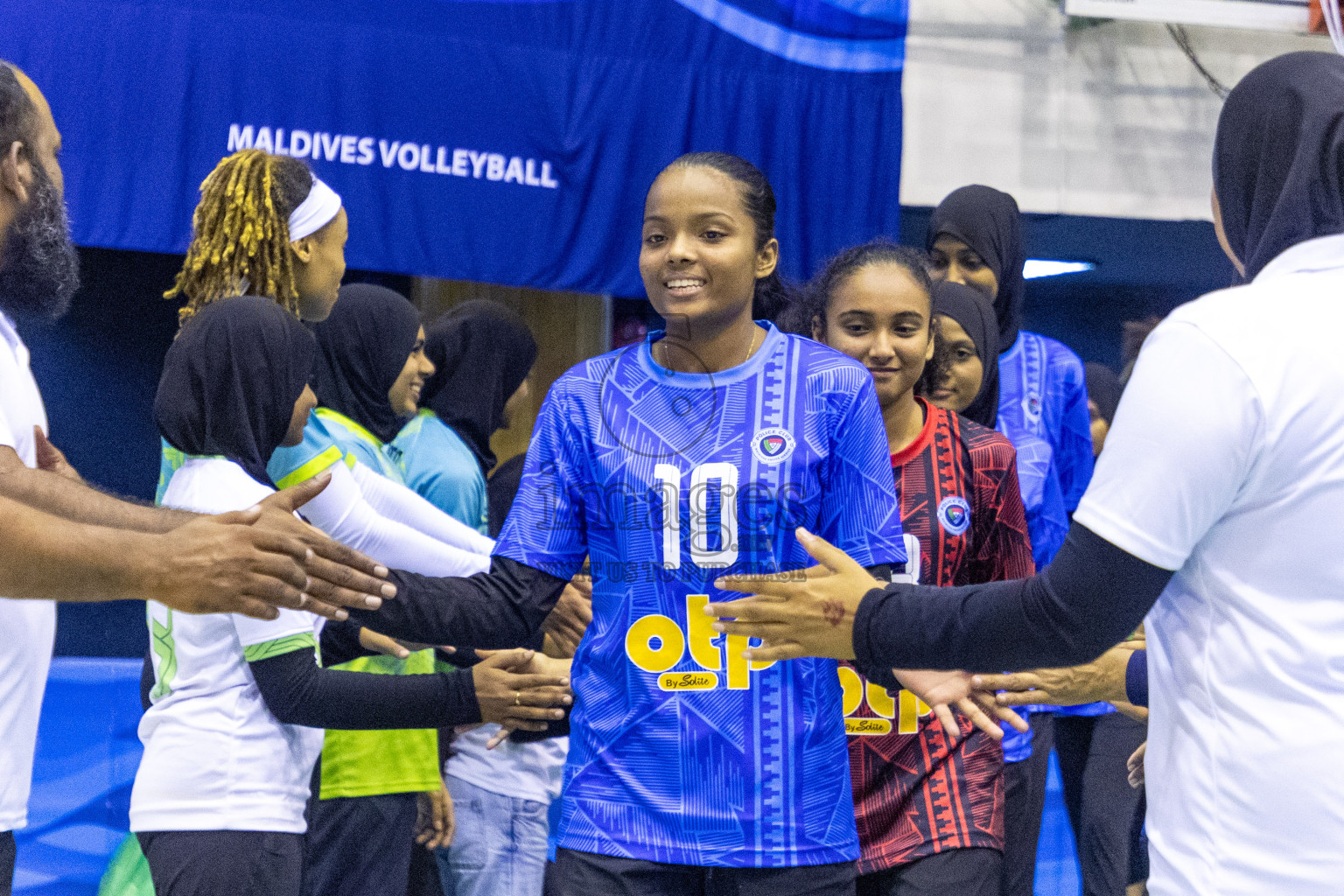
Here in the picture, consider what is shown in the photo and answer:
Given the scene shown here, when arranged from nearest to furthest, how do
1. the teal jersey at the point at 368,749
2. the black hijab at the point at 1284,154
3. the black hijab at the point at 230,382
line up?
1. the black hijab at the point at 1284,154
2. the black hijab at the point at 230,382
3. the teal jersey at the point at 368,749

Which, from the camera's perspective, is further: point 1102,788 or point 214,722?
point 1102,788

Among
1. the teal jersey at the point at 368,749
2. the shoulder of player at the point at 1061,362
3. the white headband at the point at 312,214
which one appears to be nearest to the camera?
the teal jersey at the point at 368,749

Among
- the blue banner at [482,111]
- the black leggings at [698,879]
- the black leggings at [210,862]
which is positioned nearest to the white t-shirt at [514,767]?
the black leggings at [210,862]

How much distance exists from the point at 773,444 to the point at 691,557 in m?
0.22

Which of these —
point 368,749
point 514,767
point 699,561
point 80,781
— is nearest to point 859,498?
point 699,561

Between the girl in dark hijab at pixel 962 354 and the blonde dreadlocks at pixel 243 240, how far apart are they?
1607mm

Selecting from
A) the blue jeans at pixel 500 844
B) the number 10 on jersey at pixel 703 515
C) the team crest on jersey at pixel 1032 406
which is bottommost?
the blue jeans at pixel 500 844

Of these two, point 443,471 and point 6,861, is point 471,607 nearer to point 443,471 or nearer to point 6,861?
point 6,861

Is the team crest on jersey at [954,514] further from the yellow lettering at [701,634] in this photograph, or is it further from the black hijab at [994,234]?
the black hijab at [994,234]

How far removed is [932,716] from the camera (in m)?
2.54

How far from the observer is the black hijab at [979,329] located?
3.38 m

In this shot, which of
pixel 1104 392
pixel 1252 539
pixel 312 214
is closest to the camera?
pixel 1252 539

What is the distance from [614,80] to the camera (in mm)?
6340

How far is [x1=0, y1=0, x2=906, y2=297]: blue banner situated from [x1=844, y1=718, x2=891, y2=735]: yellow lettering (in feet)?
13.4
